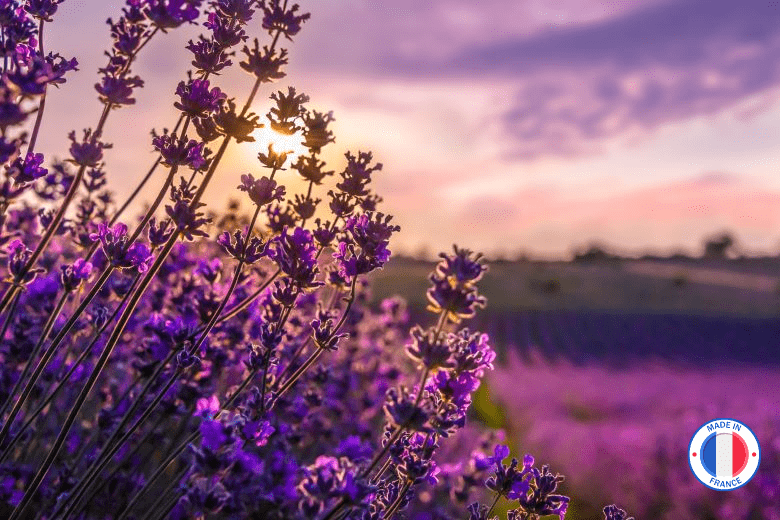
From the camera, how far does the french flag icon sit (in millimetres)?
4617

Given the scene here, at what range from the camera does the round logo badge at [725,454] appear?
15.1ft

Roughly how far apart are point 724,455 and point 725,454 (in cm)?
1

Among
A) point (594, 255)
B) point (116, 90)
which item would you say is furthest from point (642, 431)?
point (594, 255)

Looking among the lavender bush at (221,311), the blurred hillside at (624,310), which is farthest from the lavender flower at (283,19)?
the blurred hillside at (624,310)

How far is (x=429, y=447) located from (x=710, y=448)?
11.3 ft

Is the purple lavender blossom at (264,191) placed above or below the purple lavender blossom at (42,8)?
below

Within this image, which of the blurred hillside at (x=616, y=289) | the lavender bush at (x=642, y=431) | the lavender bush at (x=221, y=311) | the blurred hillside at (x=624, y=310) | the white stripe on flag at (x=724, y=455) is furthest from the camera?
the blurred hillside at (x=616, y=289)

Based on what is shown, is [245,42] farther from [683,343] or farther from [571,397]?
[683,343]

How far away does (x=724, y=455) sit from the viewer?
185 inches

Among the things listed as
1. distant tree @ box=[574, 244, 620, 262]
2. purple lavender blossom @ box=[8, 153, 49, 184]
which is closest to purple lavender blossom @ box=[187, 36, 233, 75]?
purple lavender blossom @ box=[8, 153, 49, 184]

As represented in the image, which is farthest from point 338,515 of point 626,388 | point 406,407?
point 626,388

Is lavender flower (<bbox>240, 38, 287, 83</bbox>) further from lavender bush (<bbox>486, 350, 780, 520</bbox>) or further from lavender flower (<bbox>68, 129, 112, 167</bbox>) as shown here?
lavender bush (<bbox>486, 350, 780, 520</bbox>)

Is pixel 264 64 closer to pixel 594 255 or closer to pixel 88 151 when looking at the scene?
pixel 88 151

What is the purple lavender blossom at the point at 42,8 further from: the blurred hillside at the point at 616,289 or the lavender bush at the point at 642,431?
the blurred hillside at the point at 616,289
